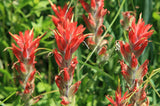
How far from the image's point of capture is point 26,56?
109cm

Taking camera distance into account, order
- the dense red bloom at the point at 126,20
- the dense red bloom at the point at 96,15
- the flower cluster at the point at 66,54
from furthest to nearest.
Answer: the dense red bloom at the point at 126,20 → the dense red bloom at the point at 96,15 → the flower cluster at the point at 66,54

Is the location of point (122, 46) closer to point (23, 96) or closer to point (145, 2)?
point (23, 96)

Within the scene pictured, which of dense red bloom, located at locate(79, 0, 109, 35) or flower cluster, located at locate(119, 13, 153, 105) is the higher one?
dense red bloom, located at locate(79, 0, 109, 35)

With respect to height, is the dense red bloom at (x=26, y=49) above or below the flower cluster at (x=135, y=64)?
above

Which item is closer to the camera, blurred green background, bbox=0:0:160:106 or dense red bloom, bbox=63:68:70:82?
dense red bloom, bbox=63:68:70:82

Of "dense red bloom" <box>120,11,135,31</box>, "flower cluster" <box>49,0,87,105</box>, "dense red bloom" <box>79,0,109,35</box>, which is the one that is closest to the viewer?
"flower cluster" <box>49,0,87,105</box>

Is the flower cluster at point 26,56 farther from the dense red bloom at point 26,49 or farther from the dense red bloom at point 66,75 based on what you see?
the dense red bloom at point 66,75

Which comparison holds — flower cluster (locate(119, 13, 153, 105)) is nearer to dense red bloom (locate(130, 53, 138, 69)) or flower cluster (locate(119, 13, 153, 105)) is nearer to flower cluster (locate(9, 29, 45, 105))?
dense red bloom (locate(130, 53, 138, 69))

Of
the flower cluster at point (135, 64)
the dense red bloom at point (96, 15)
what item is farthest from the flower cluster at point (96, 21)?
the flower cluster at point (135, 64)

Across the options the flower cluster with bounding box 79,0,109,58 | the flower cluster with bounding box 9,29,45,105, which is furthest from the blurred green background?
the flower cluster with bounding box 9,29,45,105

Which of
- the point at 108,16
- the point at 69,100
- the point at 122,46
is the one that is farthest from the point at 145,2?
the point at 69,100

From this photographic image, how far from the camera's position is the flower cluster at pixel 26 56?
3.58 feet

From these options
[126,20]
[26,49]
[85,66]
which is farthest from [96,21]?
[26,49]

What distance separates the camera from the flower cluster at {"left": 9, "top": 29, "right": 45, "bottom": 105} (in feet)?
3.58
